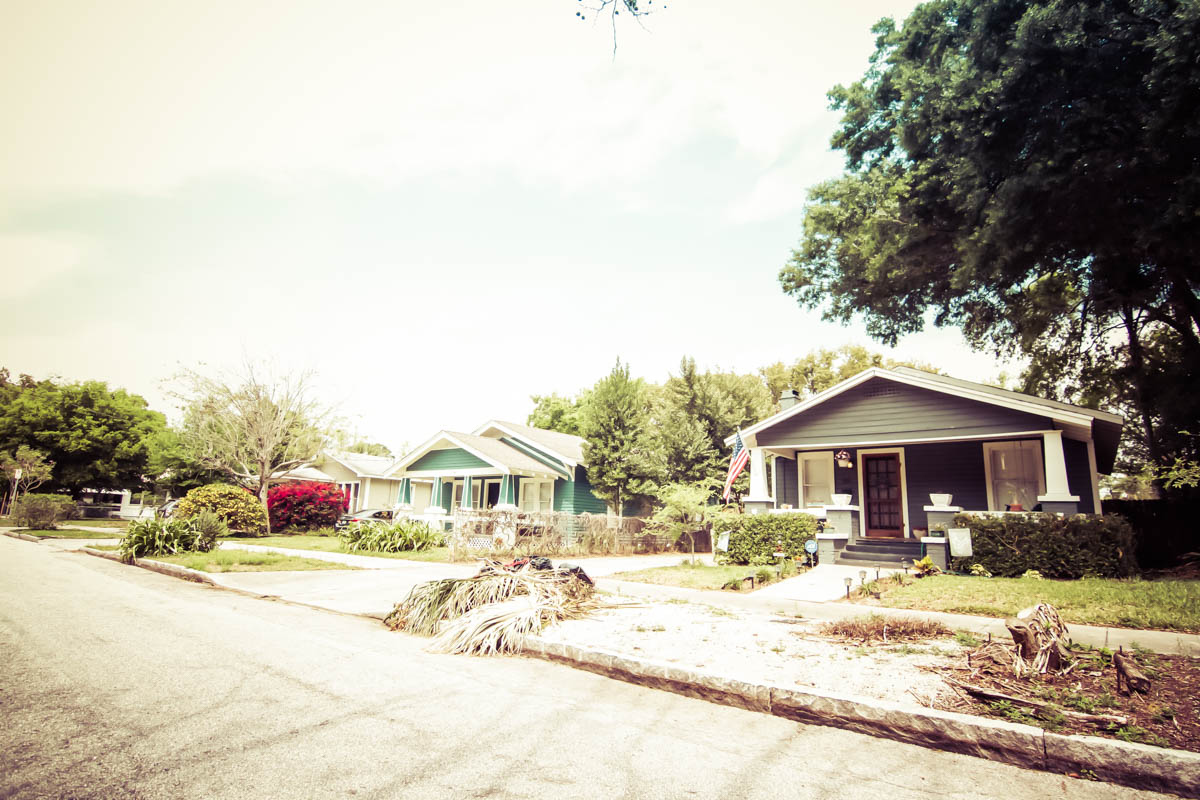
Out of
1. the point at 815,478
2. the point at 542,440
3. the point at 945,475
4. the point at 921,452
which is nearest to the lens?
the point at 945,475

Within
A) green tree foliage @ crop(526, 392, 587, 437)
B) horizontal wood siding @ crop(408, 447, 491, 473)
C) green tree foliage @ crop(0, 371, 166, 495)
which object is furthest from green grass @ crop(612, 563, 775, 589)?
green tree foliage @ crop(0, 371, 166, 495)

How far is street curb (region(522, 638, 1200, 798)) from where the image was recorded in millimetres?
3077

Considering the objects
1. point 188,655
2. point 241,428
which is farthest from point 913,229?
point 241,428

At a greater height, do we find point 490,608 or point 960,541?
point 960,541

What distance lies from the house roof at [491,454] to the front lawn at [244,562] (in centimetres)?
1004

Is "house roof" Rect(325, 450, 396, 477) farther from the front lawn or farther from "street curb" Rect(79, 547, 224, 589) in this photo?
the front lawn

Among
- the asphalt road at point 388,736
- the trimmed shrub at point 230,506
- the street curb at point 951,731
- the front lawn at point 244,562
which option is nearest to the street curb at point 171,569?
the front lawn at point 244,562

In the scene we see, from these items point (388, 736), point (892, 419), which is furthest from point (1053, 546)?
point (388, 736)

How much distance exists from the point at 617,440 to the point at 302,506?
14714 mm

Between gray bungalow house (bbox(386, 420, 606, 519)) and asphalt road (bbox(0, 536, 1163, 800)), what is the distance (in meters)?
18.2

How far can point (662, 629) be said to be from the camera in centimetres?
652

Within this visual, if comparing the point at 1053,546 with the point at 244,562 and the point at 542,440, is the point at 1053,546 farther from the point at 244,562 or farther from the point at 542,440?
the point at 542,440

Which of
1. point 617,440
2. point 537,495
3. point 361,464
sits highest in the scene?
point 617,440

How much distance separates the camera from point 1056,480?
12.2 meters
